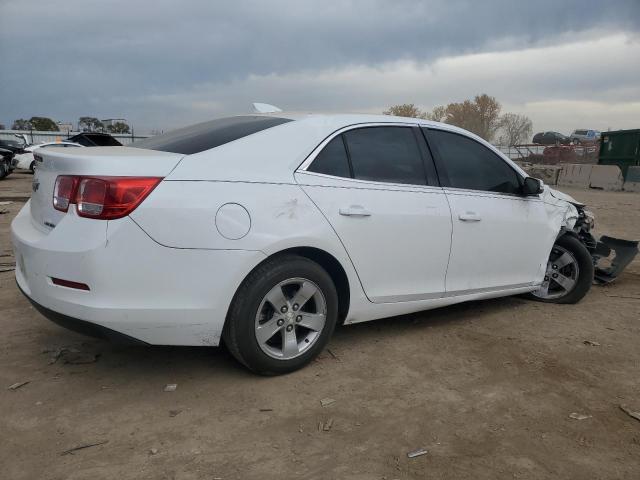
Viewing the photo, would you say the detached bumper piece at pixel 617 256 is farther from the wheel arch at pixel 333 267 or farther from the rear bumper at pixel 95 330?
the rear bumper at pixel 95 330

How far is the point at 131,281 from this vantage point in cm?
275

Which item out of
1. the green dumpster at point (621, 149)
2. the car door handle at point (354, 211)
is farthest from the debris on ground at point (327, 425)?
the green dumpster at point (621, 149)

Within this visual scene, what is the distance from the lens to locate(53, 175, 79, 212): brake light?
9.30 feet

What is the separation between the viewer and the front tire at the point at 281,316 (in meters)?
3.02

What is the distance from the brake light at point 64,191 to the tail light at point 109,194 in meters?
0.02

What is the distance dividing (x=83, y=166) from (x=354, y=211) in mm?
1563

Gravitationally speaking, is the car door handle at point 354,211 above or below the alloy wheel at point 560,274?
above

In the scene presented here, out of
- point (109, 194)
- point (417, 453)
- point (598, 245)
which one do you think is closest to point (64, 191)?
point (109, 194)

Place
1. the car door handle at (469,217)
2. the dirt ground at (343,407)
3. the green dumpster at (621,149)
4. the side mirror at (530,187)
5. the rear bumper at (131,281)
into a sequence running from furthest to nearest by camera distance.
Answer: the green dumpster at (621,149) → the side mirror at (530,187) → the car door handle at (469,217) → the rear bumper at (131,281) → the dirt ground at (343,407)

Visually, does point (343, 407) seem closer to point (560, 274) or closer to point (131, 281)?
point (131, 281)

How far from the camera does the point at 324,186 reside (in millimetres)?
3332

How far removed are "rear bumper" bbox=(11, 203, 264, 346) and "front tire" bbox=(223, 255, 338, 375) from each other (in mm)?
102

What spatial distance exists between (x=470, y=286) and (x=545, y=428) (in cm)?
155

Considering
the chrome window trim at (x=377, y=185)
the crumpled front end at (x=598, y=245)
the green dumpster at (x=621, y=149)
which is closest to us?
the chrome window trim at (x=377, y=185)
